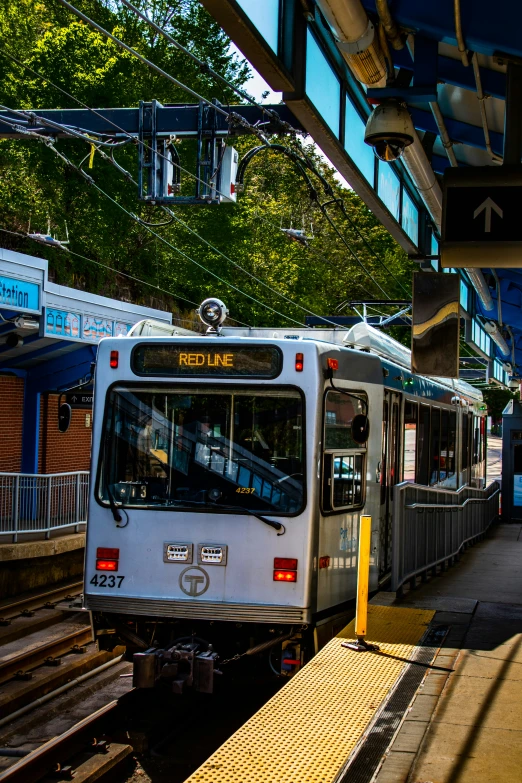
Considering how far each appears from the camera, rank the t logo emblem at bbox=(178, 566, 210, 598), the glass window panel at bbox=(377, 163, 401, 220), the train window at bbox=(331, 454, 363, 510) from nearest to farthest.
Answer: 1. the t logo emblem at bbox=(178, 566, 210, 598)
2. the train window at bbox=(331, 454, 363, 510)
3. the glass window panel at bbox=(377, 163, 401, 220)

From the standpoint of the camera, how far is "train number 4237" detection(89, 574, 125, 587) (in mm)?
8445

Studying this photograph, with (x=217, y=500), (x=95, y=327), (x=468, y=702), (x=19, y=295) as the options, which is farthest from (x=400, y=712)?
(x=95, y=327)

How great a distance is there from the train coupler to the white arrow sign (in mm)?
4007

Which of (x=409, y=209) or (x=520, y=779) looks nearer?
(x=520, y=779)

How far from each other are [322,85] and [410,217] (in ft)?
18.4

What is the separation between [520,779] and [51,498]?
526 inches

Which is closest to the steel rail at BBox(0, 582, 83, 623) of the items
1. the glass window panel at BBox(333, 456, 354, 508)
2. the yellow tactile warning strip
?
the glass window panel at BBox(333, 456, 354, 508)

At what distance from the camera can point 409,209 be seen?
1301cm

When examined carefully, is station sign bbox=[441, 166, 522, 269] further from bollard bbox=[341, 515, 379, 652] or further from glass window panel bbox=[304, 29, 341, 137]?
bollard bbox=[341, 515, 379, 652]

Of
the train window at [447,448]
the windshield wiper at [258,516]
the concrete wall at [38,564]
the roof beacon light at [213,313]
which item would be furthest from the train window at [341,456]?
the concrete wall at [38,564]

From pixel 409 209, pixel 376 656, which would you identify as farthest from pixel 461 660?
pixel 409 209

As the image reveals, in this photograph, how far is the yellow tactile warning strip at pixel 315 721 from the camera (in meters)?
5.10

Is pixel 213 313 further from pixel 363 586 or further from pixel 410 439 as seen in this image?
pixel 410 439

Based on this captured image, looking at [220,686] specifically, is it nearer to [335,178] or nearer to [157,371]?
[157,371]
